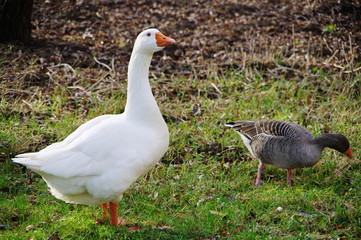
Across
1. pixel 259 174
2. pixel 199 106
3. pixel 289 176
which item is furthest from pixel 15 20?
pixel 289 176

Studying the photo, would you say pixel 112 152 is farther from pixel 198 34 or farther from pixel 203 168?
pixel 198 34

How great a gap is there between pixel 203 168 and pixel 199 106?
1809 mm

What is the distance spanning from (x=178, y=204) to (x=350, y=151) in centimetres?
238

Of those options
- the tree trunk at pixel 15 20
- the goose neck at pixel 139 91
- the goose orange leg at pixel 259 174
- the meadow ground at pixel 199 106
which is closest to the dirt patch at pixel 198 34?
the meadow ground at pixel 199 106

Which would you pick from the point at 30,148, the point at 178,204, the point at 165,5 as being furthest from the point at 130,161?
the point at 165,5

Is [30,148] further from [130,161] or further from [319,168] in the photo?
[319,168]

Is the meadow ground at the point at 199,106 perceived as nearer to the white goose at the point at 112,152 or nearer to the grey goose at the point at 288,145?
the grey goose at the point at 288,145

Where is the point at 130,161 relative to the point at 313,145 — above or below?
above

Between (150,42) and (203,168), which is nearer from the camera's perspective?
(150,42)

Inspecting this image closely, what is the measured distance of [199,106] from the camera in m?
7.77

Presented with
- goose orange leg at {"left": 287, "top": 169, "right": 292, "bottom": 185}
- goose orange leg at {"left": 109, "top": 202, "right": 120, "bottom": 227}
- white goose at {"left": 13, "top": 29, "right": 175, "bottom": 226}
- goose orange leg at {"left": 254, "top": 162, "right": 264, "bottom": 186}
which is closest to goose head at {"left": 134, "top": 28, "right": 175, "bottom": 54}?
white goose at {"left": 13, "top": 29, "right": 175, "bottom": 226}

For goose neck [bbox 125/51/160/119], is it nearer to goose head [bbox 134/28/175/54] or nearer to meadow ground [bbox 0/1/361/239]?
goose head [bbox 134/28/175/54]

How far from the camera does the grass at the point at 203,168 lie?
4.84 metres

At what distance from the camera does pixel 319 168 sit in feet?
20.5
